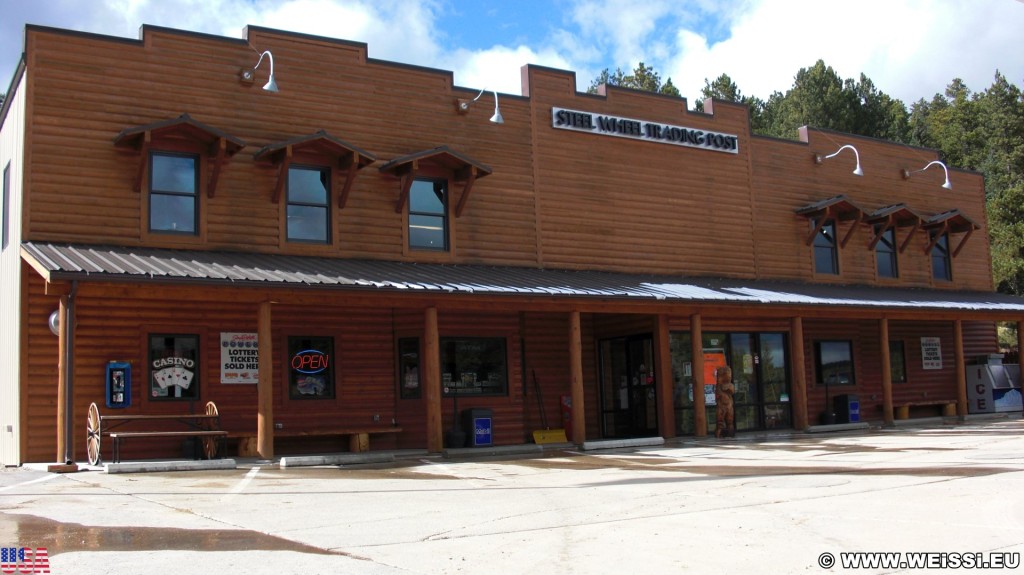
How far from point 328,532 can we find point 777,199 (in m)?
18.5

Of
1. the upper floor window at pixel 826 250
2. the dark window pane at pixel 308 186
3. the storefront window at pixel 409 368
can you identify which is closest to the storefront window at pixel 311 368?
the storefront window at pixel 409 368

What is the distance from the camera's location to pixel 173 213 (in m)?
16.7

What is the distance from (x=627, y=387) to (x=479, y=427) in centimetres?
455

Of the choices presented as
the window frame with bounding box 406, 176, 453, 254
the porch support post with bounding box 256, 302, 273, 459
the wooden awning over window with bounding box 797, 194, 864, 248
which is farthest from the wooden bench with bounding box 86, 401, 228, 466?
the wooden awning over window with bounding box 797, 194, 864, 248

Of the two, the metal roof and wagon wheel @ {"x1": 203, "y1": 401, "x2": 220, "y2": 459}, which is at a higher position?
the metal roof

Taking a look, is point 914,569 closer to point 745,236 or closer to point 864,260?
point 745,236

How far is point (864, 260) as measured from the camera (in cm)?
2556

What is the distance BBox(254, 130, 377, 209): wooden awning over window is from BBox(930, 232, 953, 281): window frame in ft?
56.0

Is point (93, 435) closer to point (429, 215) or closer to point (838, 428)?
point (429, 215)

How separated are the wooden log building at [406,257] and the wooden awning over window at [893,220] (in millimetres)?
129

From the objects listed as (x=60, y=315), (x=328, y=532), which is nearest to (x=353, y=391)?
(x=60, y=315)

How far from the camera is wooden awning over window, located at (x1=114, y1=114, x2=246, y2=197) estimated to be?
1595 cm

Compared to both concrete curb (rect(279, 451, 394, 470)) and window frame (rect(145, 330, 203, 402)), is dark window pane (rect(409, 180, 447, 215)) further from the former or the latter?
concrete curb (rect(279, 451, 394, 470))

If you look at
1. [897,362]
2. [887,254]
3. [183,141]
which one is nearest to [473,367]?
[183,141]
